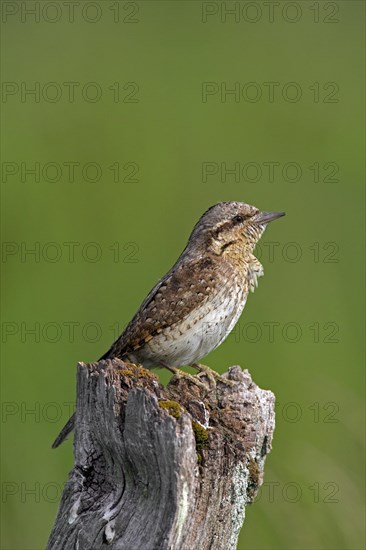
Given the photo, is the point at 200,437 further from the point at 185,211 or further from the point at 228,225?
the point at 185,211

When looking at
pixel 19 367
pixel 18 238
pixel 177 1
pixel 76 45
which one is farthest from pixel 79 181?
pixel 177 1

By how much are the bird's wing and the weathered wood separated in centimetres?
164

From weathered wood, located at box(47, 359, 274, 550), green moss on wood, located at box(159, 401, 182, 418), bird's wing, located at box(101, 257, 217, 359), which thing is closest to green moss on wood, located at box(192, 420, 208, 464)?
weathered wood, located at box(47, 359, 274, 550)

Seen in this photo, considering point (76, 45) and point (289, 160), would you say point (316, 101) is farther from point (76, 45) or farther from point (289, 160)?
point (76, 45)

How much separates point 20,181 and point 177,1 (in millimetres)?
5903

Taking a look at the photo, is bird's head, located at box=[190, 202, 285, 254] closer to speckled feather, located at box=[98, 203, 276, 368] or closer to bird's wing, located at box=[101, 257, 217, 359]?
speckled feather, located at box=[98, 203, 276, 368]

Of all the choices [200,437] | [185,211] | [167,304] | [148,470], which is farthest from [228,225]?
[185,211]

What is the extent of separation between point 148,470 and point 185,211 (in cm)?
784

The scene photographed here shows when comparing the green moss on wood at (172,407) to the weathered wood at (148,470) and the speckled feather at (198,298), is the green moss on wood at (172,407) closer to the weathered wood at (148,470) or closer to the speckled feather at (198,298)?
the weathered wood at (148,470)

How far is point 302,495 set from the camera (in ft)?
23.5

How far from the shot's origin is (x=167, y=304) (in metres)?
5.66

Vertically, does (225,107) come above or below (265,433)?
above

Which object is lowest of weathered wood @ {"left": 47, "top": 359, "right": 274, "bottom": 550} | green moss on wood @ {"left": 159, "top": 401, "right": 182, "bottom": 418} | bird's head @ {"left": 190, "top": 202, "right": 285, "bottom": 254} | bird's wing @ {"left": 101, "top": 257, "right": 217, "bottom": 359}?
weathered wood @ {"left": 47, "top": 359, "right": 274, "bottom": 550}

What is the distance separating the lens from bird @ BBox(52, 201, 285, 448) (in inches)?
222
